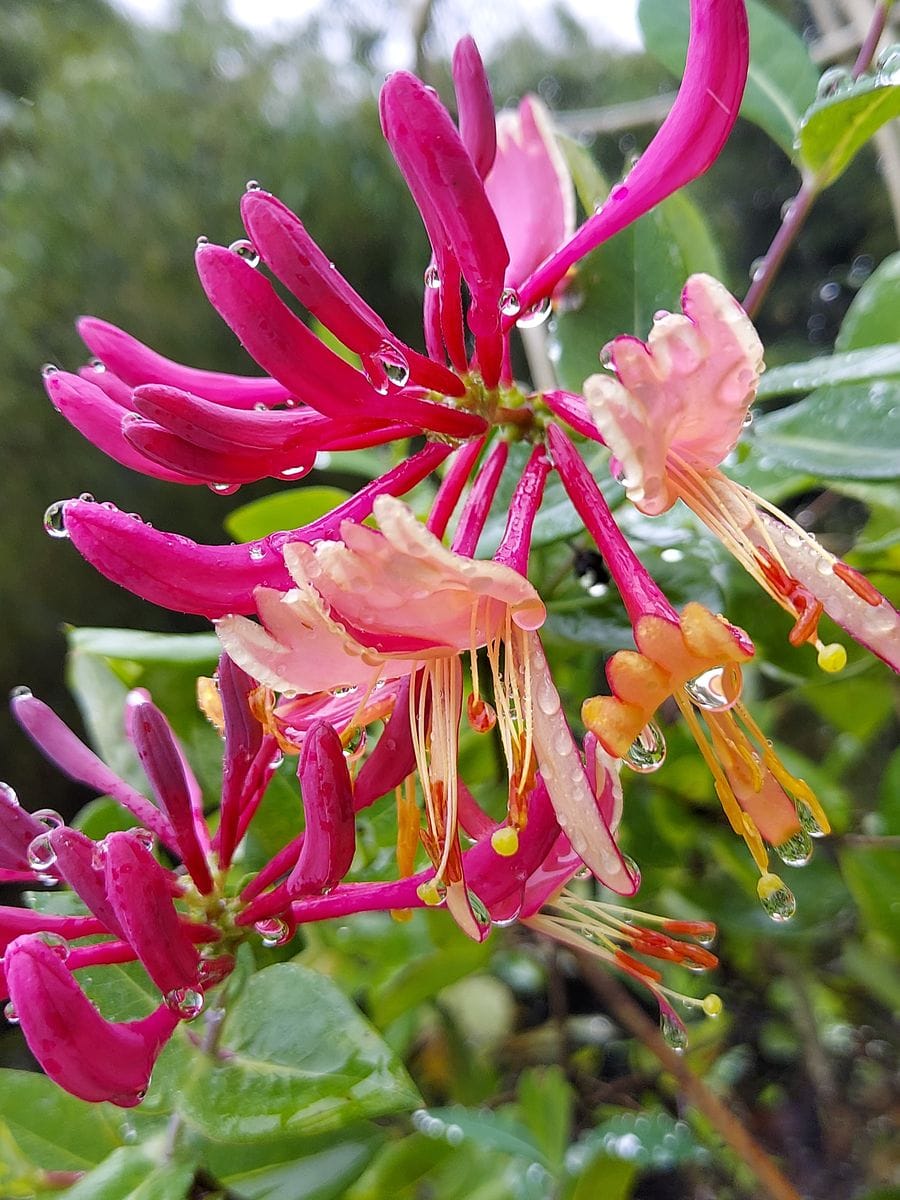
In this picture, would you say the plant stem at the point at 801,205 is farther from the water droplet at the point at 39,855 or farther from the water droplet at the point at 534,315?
the water droplet at the point at 39,855

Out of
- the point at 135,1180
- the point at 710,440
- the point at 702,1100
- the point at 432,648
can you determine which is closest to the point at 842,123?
the point at 710,440

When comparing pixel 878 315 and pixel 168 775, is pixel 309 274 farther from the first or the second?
pixel 878 315

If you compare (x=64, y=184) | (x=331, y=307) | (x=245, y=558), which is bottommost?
(x=245, y=558)

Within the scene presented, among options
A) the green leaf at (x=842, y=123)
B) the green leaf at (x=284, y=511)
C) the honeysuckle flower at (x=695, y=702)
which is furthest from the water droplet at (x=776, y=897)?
the green leaf at (x=284, y=511)

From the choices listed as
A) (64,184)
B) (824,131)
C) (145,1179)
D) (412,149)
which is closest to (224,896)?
(145,1179)

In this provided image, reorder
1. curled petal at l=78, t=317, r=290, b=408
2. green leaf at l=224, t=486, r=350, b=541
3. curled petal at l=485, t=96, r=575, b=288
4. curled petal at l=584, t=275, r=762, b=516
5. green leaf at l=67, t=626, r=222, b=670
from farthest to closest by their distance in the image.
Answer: green leaf at l=224, t=486, r=350, b=541
green leaf at l=67, t=626, r=222, b=670
curled petal at l=485, t=96, r=575, b=288
curled petal at l=78, t=317, r=290, b=408
curled petal at l=584, t=275, r=762, b=516

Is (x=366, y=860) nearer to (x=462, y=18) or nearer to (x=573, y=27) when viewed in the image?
(x=462, y=18)

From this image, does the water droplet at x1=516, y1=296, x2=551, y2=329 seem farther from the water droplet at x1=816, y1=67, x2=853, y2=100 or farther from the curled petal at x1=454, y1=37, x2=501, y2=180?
the water droplet at x1=816, y1=67, x2=853, y2=100

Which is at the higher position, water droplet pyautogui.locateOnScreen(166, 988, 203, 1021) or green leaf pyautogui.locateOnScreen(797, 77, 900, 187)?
green leaf pyautogui.locateOnScreen(797, 77, 900, 187)

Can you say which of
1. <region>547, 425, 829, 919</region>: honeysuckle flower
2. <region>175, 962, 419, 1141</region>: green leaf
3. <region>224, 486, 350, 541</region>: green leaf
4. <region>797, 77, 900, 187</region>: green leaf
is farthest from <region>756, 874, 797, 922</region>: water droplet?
<region>224, 486, 350, 541</region>: green leaf
